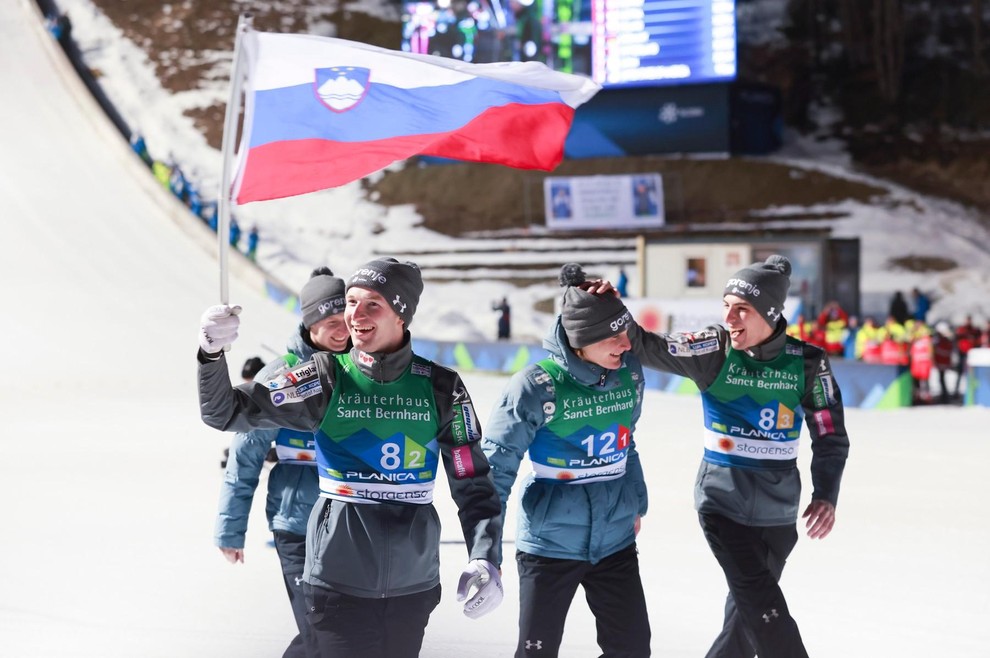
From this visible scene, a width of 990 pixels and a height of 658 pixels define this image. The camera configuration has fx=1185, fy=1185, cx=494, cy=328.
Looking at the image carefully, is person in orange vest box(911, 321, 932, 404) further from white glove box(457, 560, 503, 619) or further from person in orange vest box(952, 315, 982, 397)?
white glove box(457, 560, 503, 619)

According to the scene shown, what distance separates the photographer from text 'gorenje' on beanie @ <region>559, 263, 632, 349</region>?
4188 millimetres

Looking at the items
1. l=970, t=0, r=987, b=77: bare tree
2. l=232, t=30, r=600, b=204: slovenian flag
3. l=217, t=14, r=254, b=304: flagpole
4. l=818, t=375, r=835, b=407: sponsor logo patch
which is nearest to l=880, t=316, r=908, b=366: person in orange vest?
l=232, t=30, r=600, b=204: slovenian flag

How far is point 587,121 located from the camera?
33.4m

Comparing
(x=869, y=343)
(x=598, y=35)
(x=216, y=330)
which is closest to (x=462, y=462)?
(x=216, y=330)

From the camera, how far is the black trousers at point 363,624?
134 inches

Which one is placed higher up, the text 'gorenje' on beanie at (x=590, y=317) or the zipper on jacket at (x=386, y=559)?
the text 'gorenje' on beanie at (x=590, y=317)

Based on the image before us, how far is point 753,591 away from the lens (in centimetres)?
441

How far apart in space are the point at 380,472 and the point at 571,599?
1018 mm

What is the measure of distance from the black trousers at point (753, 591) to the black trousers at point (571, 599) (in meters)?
0.47

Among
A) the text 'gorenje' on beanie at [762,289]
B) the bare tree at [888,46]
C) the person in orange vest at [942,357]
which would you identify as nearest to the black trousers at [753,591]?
the text 'gorenje' on beanie at [762,289]

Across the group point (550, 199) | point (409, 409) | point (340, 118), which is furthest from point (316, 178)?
point (550, 199)

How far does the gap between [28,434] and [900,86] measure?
33442 mm

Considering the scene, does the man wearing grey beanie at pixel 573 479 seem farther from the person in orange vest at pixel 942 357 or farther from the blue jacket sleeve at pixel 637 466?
the person in orange vest at pixel 942 357

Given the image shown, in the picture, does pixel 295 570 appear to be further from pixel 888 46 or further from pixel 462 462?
pixel 888 46
